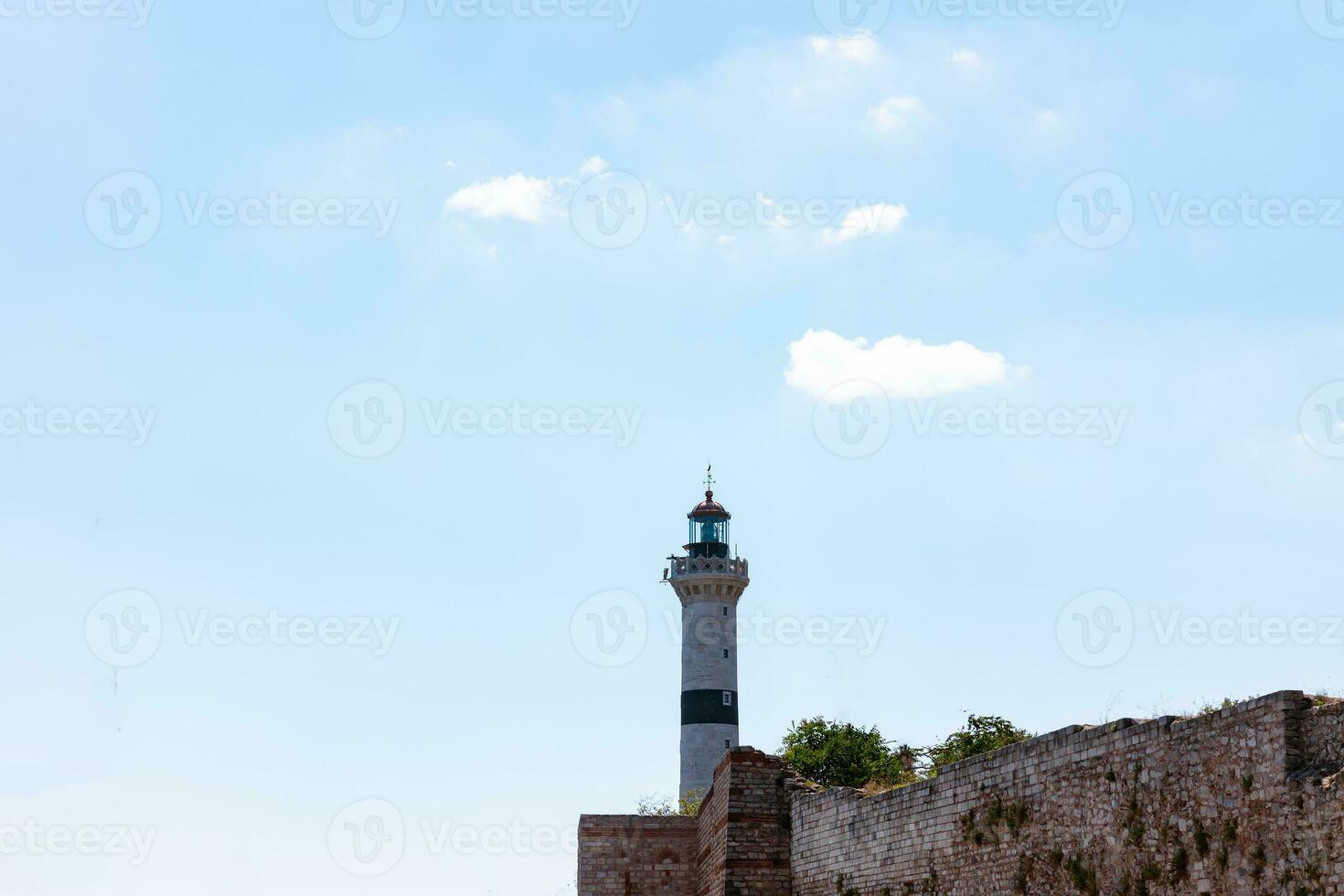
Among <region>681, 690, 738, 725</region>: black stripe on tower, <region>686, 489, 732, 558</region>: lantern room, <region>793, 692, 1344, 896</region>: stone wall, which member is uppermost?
<region>686, 489, 732, 558</region>: lantern room

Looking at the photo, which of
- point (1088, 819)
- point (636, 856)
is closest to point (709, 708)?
point (636, 856)

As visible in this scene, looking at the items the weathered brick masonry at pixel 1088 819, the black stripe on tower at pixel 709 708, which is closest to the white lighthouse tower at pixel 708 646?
the black stripe on tower at pixel 709 708

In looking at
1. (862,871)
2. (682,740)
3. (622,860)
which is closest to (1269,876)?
(862,871)

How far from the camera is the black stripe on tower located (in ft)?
193

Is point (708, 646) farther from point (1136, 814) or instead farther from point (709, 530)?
point (1136, 814)

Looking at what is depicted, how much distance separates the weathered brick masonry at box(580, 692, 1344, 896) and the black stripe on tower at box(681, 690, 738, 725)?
103ft

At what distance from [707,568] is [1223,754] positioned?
4737 cm

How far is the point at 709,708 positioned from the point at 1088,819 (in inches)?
1685

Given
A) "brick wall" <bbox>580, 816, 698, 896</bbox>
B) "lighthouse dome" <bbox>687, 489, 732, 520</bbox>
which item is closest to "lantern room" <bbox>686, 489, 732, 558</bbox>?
"lighthouse dome" <bbox>687, 489, 732, 520</bbox>

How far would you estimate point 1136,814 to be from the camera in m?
15.8

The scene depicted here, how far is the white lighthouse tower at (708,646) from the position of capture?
58281 millimetres

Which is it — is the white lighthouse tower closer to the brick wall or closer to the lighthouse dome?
the lighthouse dome

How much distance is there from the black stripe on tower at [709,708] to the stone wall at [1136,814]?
36.1 m

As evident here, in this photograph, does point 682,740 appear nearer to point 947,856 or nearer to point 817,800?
point 817,800
